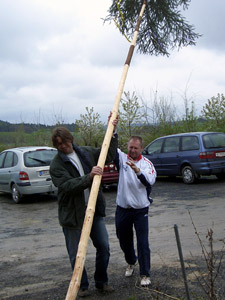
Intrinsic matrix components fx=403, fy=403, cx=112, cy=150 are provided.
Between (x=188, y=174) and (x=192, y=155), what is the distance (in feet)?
2.31

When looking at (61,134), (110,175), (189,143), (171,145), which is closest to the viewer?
(61,134)

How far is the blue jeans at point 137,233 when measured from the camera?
15.5ft

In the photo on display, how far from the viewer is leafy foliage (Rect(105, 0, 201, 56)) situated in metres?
5.18

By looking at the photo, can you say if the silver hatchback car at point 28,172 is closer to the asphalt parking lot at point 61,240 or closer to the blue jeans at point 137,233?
the asphalt parking lot at point 61,240

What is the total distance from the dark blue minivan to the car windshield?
4.59m

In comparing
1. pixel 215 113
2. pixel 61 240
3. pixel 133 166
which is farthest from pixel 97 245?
pixel 215 113

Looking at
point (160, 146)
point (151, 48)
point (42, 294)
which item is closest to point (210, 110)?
point (160, 146)

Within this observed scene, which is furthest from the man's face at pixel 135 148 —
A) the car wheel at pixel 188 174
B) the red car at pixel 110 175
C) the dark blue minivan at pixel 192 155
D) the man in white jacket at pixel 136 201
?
the car wheel at pixel 188 174

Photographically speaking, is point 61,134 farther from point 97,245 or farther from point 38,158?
point 38,158

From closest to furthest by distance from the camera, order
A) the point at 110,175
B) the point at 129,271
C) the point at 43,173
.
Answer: the point at 129,271 < the point at 43,173 < the point at 110,175

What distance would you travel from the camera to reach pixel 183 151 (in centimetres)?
1408

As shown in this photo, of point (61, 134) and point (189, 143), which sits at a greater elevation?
point (61, 134)

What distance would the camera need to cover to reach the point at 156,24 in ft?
17.4

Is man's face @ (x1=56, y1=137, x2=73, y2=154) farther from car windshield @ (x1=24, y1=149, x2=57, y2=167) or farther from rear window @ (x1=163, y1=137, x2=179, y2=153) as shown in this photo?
rear window @ (x1=163, y1=137, x2=179, y2=153)
